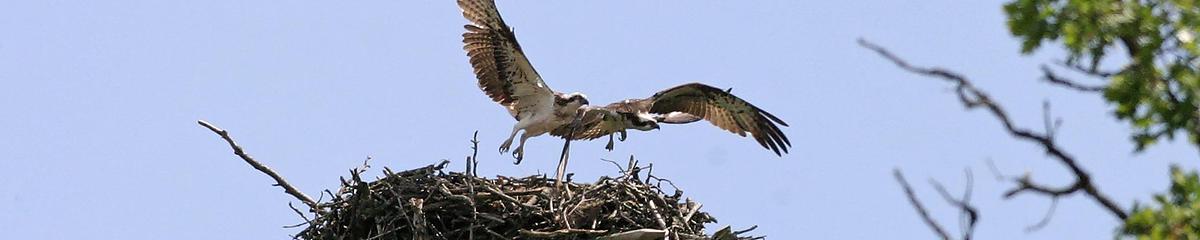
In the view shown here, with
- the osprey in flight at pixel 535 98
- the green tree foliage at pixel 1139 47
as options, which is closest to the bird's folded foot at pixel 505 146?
the osprey in flight at pixel 535 98

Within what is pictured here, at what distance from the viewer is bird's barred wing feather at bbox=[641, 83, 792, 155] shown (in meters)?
12.4

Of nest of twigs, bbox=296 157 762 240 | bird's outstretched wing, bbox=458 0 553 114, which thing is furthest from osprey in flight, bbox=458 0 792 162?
nest of twigs, bbox=296 157 762 240

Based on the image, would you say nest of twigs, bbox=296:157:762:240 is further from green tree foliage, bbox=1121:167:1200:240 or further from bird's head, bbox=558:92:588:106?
green tree foliage, bbox=1121:167:1200:240

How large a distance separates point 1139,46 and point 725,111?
8.03 metres

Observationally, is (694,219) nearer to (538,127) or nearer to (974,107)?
(538,127)

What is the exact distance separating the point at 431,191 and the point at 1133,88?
571cm

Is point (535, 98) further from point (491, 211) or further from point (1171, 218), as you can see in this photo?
point (1171, 218)

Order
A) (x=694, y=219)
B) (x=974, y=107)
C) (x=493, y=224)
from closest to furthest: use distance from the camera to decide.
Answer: (x=974, y=107) → (x=493, y=224) → (x=694, y=219)

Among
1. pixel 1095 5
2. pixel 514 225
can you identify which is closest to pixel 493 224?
pixel 514 225

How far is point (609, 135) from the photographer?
1196 centimetres

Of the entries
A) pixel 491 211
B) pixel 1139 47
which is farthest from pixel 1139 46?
pixel 491 211

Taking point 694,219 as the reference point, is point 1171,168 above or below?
below

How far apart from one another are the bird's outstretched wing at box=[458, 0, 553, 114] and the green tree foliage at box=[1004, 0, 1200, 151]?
7135mm

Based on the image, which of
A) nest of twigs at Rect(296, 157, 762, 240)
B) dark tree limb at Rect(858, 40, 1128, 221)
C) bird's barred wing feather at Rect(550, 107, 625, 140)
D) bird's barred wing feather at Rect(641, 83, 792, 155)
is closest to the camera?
dark tree limb at Rect(858, 40, 1128, 221)
